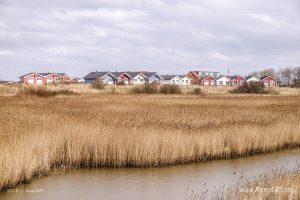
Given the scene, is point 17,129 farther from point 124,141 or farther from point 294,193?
point 294,193

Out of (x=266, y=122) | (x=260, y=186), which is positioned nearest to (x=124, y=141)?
(x=260, y=186)

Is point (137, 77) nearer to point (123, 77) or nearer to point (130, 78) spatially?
point (130, 78)

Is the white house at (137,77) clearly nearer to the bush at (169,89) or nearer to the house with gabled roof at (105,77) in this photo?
the house with gabled roof at (105,77)

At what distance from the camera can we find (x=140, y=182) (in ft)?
39.8

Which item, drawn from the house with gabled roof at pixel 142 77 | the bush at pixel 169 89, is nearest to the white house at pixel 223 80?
the house with gabled roof at pixel 142 77

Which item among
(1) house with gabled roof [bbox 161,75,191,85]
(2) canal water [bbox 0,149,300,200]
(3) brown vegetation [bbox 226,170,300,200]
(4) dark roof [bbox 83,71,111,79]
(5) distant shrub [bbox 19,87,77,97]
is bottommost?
(2) canal water [bbox 0,149,300,200]

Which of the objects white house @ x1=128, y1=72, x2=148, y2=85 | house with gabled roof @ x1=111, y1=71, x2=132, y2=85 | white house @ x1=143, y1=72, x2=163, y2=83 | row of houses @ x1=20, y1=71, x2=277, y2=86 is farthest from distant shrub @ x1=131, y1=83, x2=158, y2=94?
white house @ x1=143, y1=72, x2=163, y2=83

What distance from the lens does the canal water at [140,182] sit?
10.8 metres

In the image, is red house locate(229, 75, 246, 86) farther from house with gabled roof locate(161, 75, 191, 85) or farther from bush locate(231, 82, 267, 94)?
bush locate(231, 82, 267, 94)

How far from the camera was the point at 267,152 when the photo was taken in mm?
16672

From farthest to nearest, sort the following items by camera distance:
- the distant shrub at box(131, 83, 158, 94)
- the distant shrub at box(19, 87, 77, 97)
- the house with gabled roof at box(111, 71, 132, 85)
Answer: the house with gabled roof at box(111, 71, 132, 85), the distant shrub at box(131, 83, 158, 94), the distant shrub at box(19, 87, 77, 97)

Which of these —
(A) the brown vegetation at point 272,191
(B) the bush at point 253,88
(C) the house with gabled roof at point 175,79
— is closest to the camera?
(A) the brown vegetation at point 272,191

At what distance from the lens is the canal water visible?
1082cm

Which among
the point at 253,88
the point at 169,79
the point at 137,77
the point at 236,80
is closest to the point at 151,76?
the point at 137,77
